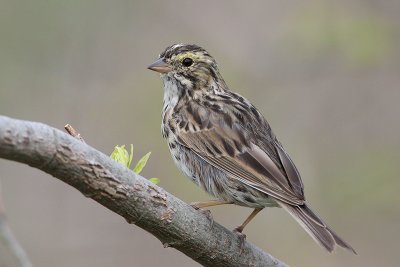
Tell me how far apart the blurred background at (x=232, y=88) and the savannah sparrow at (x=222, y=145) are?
189 centimetres

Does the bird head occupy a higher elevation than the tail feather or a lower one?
higher

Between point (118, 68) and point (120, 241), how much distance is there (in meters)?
1.79

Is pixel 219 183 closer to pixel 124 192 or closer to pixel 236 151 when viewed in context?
pixel 236 151

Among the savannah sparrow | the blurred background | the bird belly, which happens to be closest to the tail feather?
the savannah sparrow

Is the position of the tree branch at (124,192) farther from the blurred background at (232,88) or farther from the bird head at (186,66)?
the blurred background at (232,88)

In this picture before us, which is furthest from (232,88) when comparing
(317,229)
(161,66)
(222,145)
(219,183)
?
(317,229)

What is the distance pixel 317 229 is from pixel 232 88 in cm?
379

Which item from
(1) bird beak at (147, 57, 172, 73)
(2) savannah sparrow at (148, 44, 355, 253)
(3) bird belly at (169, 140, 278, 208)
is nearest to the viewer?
(2) savannah sparrow at (148, 44, 355, 253)

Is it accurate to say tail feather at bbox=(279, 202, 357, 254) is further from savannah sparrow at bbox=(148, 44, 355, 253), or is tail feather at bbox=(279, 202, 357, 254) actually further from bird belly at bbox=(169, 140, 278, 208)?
bird belly at bbox=(169, 140, 278, 208)

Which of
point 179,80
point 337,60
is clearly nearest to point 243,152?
point 179,80

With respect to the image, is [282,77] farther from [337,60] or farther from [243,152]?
[243,152]

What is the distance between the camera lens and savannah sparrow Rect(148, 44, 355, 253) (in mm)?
5383

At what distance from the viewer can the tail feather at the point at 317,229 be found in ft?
16.1

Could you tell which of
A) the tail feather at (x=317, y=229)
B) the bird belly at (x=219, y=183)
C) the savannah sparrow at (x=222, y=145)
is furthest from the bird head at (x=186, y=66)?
the tail feather at (x=317, y=229)
